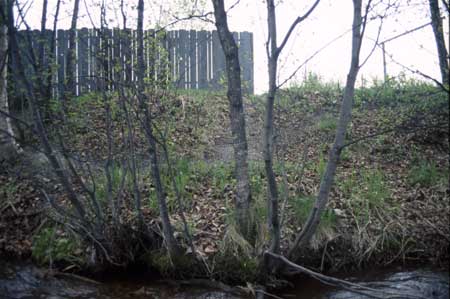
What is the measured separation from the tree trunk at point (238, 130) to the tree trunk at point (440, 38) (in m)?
2.08

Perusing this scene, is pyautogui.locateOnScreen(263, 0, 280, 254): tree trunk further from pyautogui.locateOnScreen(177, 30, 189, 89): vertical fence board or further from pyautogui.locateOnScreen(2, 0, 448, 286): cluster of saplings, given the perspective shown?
pyautogui.locateOnScreen(177, 30, 189, 89): vertical fence board

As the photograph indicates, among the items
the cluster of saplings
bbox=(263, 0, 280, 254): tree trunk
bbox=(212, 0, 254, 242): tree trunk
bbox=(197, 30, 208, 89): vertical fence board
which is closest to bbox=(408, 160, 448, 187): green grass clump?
the cluster of saplings

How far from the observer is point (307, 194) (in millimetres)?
5957

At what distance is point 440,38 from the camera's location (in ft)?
15.6

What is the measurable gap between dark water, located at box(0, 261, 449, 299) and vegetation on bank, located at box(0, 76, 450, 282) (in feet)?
0.78

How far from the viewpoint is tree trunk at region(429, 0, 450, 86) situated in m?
4.20

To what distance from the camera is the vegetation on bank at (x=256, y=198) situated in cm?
503

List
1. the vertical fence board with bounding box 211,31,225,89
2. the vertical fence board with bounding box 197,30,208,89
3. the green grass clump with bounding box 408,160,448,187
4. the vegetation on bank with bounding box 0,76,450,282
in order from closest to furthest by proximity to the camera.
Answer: the vegetation on bank with bounding box 0,76,450,282
the green grass clump with bounding box 408,160,448,187
the vertical fence board with bounding box 197,30,208,89
the vertical fence board with bounding box 211,31,225,89

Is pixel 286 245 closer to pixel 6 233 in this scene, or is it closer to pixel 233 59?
pixel 233 59

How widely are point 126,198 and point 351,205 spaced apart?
3.03 m


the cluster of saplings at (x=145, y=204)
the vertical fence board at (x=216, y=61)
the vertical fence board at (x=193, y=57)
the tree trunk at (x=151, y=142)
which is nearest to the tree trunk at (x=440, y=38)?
the cluster of saplings at (x=145, y=204)

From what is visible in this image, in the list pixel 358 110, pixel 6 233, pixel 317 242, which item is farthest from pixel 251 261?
pixel 358 110

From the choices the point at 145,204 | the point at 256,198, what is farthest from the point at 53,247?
→ the point at 256,198

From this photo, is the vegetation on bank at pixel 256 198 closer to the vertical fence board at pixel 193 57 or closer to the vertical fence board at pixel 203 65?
the vertical fence board at pixel 193 57
